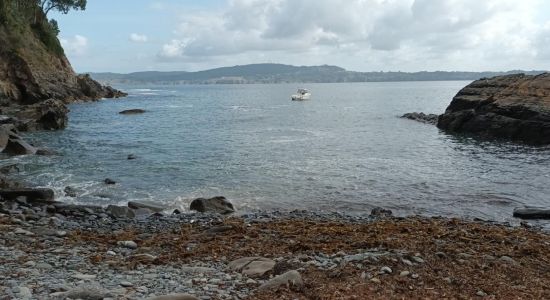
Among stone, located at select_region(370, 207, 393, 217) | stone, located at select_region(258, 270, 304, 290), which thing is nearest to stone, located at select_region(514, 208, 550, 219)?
stone, located at select_region(370, 207, 393, 217)

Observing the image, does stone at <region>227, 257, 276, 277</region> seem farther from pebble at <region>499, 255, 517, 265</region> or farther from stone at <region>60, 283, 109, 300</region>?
pebble at <region>499, 255, 517, 265</region>

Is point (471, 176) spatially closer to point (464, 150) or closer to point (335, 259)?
point (464, 150)

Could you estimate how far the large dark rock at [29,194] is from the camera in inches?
763

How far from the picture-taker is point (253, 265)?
10.3m

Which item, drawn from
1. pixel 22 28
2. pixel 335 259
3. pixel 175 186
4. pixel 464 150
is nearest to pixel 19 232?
pixel 335 259

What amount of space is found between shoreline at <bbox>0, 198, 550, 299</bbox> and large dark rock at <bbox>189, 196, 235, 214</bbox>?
2766 mm

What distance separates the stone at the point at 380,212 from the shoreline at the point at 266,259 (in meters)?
2.90

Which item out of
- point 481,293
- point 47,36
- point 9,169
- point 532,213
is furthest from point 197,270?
point 47,36

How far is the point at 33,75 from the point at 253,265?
68.8 m

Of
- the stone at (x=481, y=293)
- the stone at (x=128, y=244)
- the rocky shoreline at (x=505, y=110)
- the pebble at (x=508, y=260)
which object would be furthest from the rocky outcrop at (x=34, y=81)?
the rocky shoreline at (x=505, y=110)

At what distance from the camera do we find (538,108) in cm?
4356

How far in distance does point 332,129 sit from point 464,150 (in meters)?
20.8

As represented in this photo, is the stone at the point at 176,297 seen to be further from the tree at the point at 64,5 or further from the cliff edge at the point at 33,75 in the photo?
the tree at the point at 64,5

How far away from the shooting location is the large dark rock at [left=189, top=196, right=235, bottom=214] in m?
19.6
